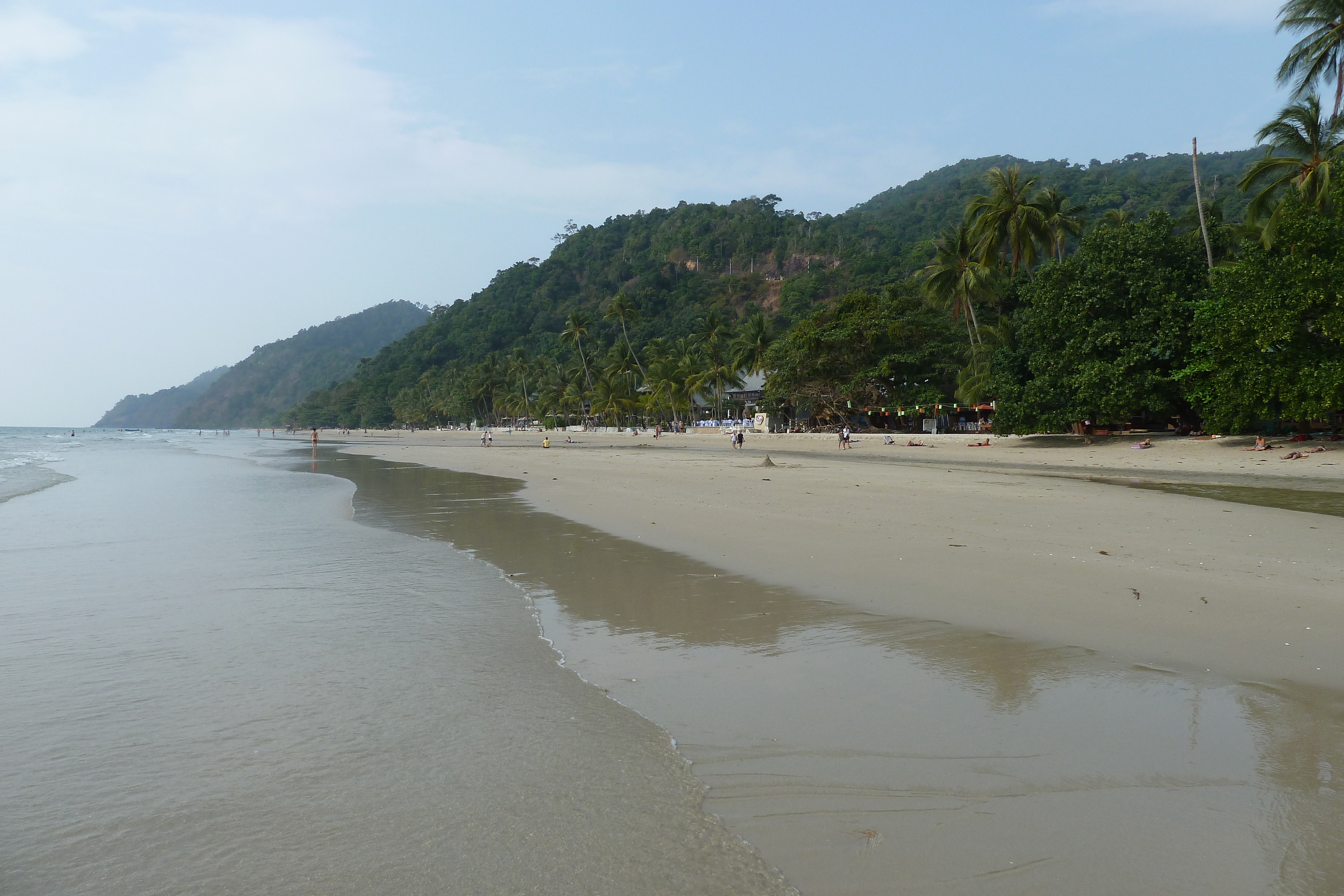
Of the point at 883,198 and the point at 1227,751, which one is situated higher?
the point at 883,198

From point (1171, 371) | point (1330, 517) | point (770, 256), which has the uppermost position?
point (770, 256)

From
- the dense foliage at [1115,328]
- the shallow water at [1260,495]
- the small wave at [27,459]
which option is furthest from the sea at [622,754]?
the small wave at [27,459]

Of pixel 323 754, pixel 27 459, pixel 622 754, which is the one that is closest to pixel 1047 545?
pixel 622 754

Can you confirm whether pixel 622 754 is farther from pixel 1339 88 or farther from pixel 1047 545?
pixel 1339 88

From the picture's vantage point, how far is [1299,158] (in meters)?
29.1

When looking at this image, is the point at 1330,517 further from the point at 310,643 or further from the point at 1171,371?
the point at 1171,371

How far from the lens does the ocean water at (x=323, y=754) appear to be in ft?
9.49

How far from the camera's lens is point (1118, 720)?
4.16 m

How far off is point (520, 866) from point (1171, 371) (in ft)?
103

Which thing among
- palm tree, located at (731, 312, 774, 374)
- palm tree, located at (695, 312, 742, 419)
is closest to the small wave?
palm tree, located at (695, 312, 742, 419)

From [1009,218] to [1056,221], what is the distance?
440 cm

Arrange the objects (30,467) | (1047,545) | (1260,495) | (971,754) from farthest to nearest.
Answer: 1. (30,467)
2. (1260,495)
3. (1047,545)
4. (971,754)

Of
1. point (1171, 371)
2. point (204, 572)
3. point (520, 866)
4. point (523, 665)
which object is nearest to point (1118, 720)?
point (520, 866)

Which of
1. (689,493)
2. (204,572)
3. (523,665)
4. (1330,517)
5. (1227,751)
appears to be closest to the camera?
(1227,751)
